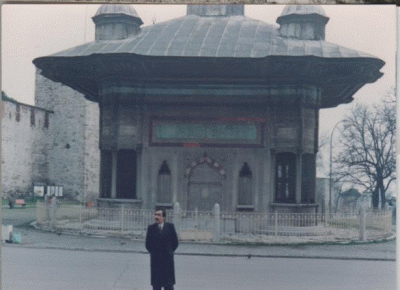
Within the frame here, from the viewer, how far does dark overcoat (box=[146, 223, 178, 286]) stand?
796 cm

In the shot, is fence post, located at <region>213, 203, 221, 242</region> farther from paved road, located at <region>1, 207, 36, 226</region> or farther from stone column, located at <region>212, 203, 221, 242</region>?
paved road, located at <region>1, 207, 36, 226</region>

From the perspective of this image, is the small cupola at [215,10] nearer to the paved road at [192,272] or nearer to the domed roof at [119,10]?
the domed roof at [119,10]

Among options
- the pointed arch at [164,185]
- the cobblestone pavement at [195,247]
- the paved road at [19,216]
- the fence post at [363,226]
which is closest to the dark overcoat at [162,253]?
the cobblestone pavement at [195,247]

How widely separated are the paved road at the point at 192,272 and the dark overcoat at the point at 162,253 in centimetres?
115

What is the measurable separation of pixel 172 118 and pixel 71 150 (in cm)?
194

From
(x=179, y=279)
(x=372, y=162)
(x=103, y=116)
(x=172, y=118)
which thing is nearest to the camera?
(x=179, y=279)

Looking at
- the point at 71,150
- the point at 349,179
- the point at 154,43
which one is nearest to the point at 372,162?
the point at 349,179

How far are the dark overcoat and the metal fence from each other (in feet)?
11.2

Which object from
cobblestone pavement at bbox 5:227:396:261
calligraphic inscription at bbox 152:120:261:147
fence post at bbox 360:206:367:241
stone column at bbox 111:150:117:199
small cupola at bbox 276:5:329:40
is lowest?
cobblestone pavement at bbox 5:227:396:261

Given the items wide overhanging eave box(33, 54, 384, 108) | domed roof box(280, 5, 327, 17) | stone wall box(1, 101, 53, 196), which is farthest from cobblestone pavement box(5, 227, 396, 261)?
domed roof box(280, 5, 327, 17)

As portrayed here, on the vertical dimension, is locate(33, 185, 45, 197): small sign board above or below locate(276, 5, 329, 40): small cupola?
below

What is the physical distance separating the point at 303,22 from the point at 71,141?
4.97 m

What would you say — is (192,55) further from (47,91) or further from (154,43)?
Result: (47,91)

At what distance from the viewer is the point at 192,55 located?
39.4 ft
